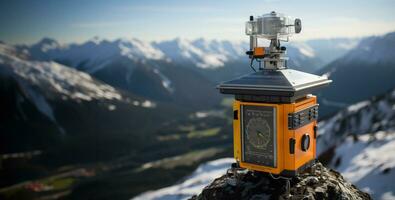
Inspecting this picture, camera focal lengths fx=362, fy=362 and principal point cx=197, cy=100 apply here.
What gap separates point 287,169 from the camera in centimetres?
1348

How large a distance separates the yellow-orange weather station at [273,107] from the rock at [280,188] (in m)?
0.63

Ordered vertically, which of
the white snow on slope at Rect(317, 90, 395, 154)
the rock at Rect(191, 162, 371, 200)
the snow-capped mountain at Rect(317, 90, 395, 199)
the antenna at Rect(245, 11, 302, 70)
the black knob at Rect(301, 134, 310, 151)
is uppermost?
the antenna at Rect(245, 11, 302, 70)

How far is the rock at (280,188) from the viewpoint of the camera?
13.5m

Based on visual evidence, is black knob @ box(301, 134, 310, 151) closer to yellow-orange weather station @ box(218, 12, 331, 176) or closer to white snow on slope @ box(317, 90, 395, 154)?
yellow-orange weather station @ box(218, 12, 331, 176)

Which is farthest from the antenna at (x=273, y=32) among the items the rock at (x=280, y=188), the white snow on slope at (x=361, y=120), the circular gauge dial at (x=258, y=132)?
the white snow on slope at (x=361, y=120)

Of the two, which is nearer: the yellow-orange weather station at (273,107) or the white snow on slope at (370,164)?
the yellow-orange weather station at (273,107)

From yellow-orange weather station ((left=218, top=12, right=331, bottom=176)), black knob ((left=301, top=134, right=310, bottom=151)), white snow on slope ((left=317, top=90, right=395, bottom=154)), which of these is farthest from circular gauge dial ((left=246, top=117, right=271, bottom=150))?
white snow on slope ((left=317, top=90, right=395, bottom=154))

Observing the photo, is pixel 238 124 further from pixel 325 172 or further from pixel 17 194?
pixel 17 194

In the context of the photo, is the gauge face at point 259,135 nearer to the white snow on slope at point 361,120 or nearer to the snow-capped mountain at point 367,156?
the snow-capped mountain at point 367,156

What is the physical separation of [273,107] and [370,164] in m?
23.3

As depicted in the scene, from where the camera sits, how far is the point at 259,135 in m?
13.8

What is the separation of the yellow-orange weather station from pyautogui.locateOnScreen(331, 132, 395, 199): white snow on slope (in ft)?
35.8

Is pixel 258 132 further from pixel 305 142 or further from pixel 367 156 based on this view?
pixel 367 156

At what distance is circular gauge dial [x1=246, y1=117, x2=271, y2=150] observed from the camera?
13578 millimetres
